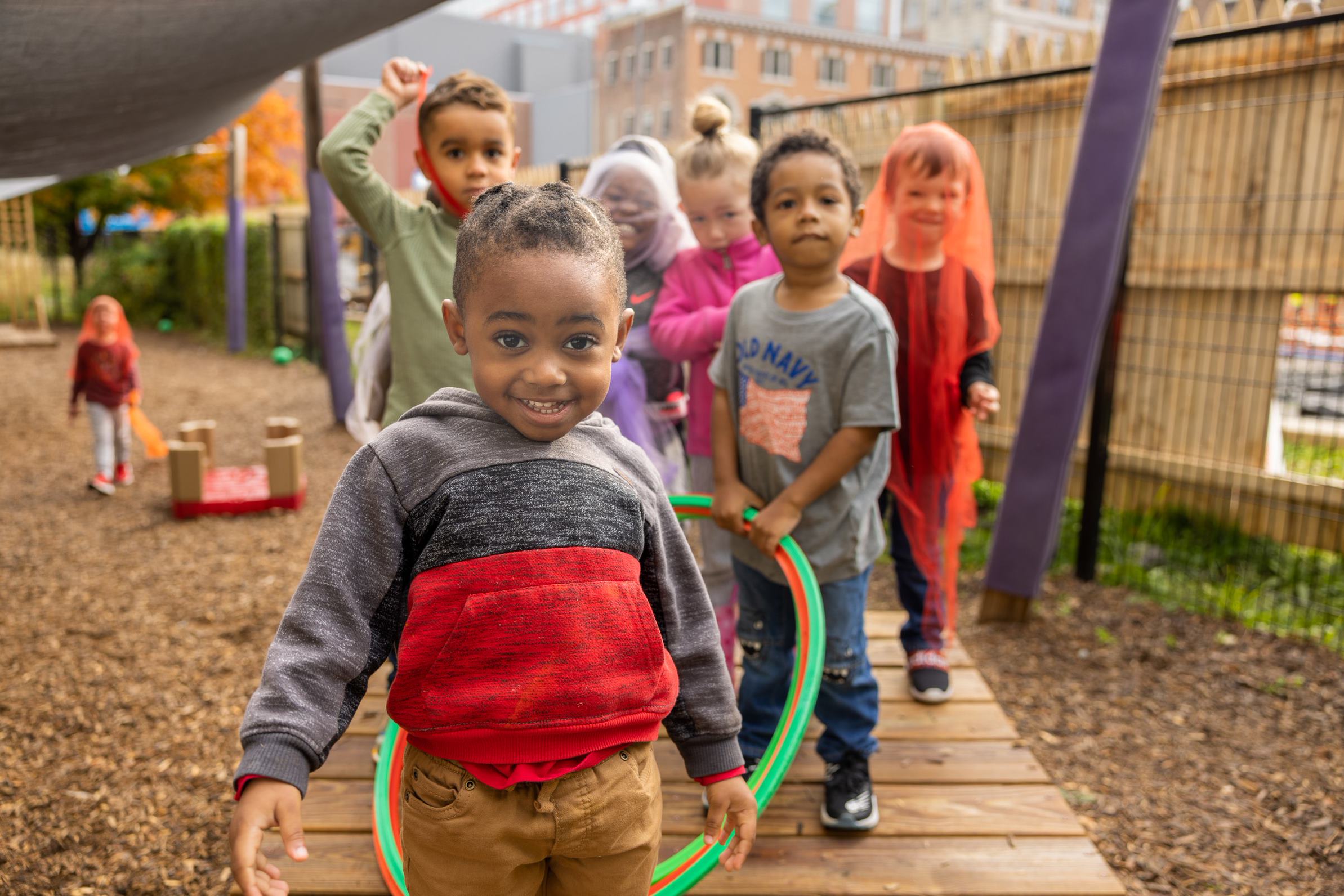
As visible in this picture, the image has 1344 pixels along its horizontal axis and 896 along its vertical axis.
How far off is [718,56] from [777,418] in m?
43.2

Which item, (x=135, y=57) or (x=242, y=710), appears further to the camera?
(x=242, y=710)

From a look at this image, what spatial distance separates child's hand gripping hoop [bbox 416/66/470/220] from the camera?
7.78 feet

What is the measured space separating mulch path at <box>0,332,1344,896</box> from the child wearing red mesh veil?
2.57 feet

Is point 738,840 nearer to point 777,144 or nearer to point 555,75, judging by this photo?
point 777,144

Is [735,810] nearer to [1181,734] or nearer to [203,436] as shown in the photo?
[1181,734]

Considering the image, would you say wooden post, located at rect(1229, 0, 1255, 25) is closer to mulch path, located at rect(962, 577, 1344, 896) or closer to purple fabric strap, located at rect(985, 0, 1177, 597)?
purple fabric strap, located at rect(985, 0, 1177, 597)

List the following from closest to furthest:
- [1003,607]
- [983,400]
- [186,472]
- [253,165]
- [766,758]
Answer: [766,758] < [983,400] < [1003,607] < [186,472] < [253,165]

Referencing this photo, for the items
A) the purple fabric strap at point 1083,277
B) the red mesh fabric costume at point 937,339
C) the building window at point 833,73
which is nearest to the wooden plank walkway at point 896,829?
the red mesh fabric costume at point 937,339

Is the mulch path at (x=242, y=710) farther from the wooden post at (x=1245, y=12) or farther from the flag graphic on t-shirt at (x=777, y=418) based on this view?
the wooden post at (x=1245, y=12)

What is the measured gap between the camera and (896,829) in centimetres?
246

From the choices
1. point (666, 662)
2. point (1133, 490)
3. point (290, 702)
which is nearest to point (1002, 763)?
point (666, 662)

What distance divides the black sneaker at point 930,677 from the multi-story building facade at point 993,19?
159 ft

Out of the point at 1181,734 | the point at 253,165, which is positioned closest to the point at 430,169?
the point at 1181,734

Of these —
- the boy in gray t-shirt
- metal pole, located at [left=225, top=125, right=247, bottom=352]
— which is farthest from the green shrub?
the boy in gray t-shirt
